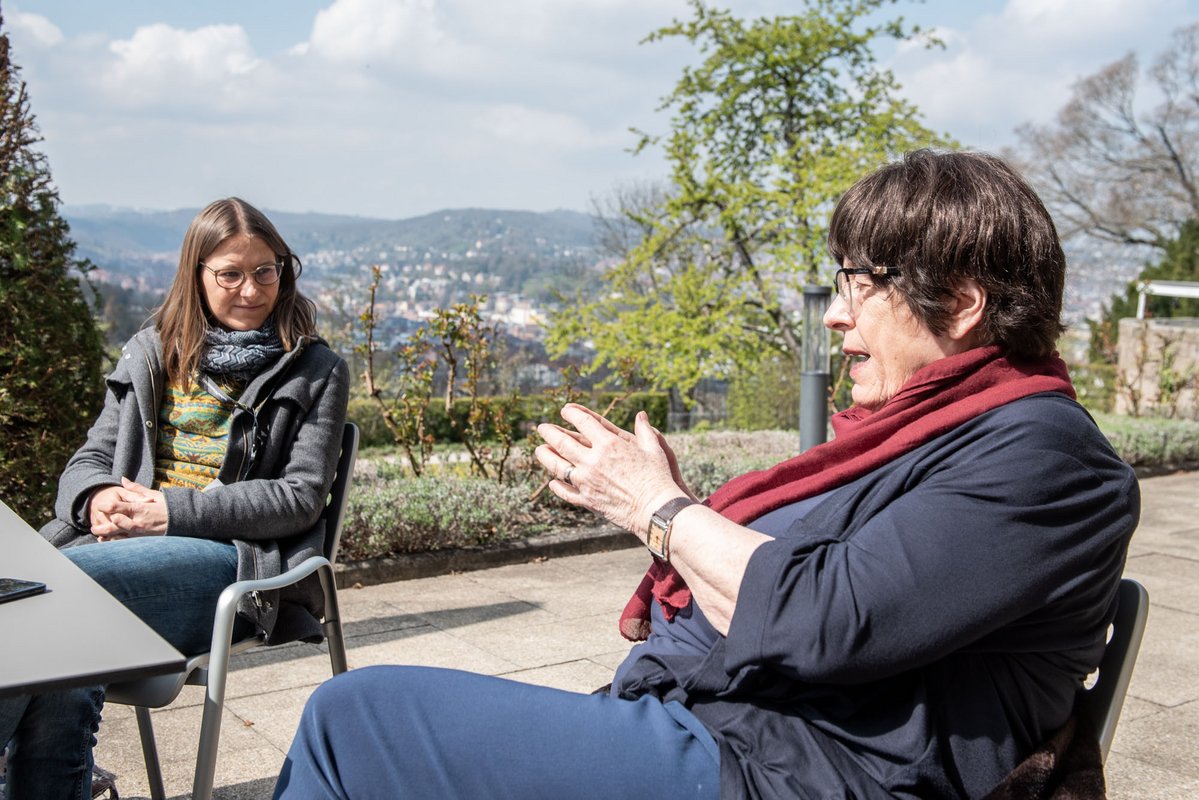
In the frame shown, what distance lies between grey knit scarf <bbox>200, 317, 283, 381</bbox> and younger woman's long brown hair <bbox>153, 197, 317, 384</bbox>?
27 millimetres

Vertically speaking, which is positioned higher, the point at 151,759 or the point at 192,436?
the point at 192,436

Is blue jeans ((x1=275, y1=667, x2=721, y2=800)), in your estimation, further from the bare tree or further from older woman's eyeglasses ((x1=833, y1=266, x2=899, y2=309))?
the bare tree

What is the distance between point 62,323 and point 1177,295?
24.7m

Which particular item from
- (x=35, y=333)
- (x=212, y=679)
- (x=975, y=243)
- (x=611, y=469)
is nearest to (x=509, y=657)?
(x=212, y=679)

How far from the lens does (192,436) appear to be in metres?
2.85

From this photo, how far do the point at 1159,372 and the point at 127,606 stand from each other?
13171 millimetres

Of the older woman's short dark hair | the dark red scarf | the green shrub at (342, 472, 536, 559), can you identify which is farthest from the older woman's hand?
the green shrub at (342, 472, 536, 559)

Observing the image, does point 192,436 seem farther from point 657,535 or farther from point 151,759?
point 657,535

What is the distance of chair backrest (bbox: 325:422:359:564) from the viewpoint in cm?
273

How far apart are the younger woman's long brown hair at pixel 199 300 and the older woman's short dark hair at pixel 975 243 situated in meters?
1.77

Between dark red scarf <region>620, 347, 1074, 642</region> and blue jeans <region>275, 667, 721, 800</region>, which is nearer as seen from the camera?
blue jeans <region>275, 667, 721, 800</region>

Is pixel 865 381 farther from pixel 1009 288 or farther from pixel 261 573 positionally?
pixel 261 573

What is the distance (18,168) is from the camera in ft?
14.9

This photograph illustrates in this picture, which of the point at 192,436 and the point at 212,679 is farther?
the point at 192,436
